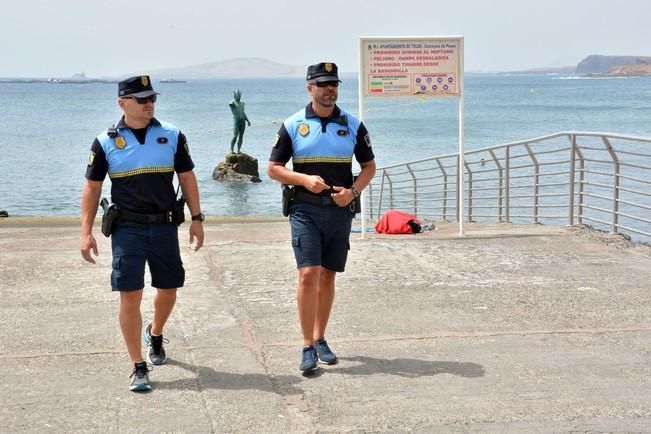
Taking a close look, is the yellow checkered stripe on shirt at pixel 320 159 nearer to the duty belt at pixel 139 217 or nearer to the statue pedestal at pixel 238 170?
the duty belt at pixel 139 217

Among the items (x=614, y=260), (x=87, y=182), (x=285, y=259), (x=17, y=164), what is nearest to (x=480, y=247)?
(x=614, y=260)

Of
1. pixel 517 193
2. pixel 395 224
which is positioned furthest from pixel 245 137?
pixel 395 224

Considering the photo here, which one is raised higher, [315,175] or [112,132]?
[112,132]

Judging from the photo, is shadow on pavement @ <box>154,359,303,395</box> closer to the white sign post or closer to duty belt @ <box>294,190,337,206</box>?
duty belt @ <box>294,190,337,206</box>

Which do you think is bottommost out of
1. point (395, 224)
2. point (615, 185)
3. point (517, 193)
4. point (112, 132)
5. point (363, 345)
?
point (517, 193)

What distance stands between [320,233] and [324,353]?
65 cm

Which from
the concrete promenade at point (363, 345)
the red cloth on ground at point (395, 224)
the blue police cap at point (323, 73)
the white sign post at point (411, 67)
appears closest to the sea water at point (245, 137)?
the white sign post at point (411, 67)

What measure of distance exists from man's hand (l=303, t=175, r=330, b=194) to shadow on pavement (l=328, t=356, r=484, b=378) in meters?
0.97

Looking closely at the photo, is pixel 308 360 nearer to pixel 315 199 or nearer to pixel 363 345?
pixel 363 345

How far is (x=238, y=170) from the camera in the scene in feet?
112

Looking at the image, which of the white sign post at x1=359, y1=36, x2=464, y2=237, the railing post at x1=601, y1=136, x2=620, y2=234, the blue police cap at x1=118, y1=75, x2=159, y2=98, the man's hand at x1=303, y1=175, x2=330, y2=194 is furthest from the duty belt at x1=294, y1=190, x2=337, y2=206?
the railing post at x1=601, y1=136, x2=620, y2=234

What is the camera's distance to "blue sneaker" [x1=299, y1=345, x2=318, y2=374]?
5.04 m

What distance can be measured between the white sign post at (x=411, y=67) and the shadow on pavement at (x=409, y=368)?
451 centimetres

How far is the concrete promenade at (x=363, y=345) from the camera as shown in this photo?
14.6 feet
